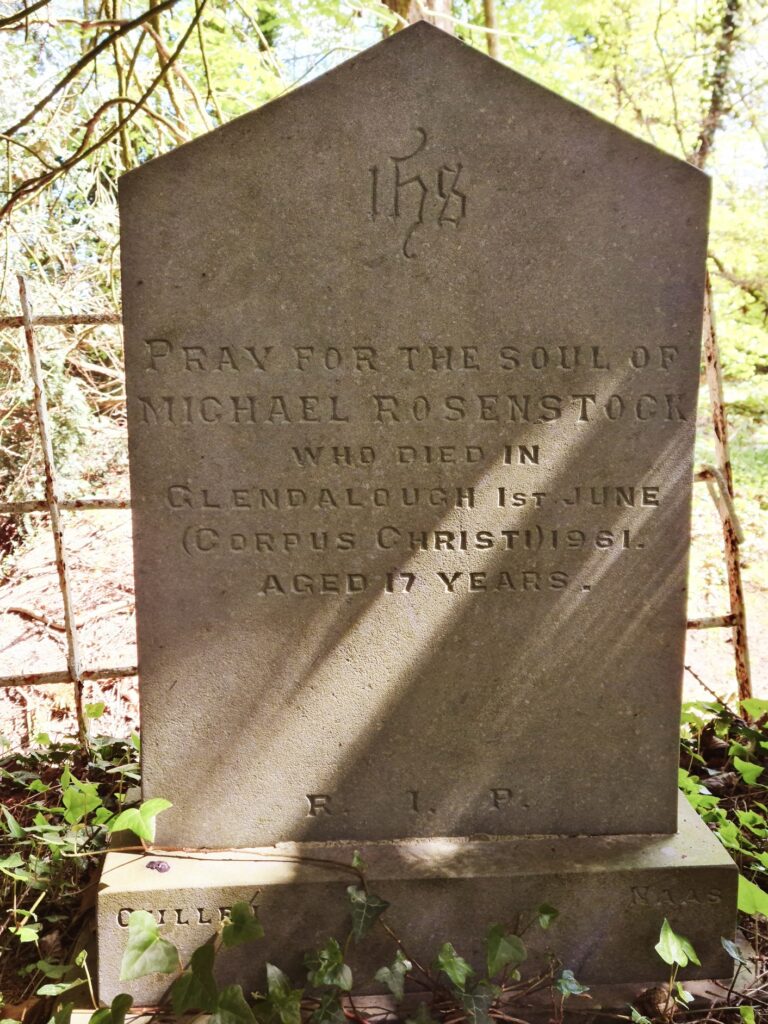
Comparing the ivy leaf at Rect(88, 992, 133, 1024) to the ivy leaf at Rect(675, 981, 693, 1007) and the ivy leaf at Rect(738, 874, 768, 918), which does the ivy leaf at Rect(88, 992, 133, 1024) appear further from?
the ivy leaf at Rect(738, 874, 768, 918)

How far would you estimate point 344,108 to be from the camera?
6.49ft

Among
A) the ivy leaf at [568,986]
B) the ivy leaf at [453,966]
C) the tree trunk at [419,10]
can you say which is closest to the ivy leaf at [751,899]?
the ivy leaf at [568,986]

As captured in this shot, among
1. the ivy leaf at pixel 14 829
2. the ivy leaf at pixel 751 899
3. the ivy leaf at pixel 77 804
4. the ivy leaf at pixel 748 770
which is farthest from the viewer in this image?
the ivy leaf at pixel 748 770

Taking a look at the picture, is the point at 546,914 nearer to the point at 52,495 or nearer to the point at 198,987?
the point at 198,987

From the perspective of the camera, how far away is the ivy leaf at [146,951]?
1887 millimetres

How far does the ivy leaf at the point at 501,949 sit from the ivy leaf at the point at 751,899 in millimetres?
652

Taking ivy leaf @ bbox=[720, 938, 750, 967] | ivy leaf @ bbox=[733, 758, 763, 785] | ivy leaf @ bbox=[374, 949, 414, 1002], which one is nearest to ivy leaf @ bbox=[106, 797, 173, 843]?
ivy leaf @ bbox=[374, 949, 414, 1002]

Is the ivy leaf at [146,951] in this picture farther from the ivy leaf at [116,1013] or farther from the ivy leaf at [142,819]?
the ivy leaf at [142,819]

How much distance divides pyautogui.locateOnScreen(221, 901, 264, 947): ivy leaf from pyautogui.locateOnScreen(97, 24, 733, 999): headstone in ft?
0.95

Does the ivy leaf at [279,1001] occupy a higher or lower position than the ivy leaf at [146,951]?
lower

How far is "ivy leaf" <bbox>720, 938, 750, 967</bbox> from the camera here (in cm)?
205

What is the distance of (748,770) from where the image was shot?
114 inches

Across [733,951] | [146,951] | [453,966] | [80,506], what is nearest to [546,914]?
[453,966]

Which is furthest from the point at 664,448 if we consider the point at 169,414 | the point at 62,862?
the point at 62,862
